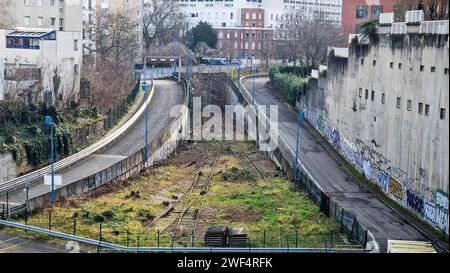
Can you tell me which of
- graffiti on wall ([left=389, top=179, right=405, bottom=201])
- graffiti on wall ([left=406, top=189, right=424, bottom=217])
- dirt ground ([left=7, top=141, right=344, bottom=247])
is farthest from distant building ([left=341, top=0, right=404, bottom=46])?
graffiti on wall ([left=406, top=189, right=424, bottom=217])

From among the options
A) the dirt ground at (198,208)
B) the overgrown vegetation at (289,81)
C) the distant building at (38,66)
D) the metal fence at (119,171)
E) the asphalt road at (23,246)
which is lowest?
the dirt ground at (198,208)

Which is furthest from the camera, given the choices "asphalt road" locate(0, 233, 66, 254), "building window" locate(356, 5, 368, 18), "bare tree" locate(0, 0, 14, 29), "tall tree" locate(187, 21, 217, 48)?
"tall tree" locate(187, 21, 217, 48)

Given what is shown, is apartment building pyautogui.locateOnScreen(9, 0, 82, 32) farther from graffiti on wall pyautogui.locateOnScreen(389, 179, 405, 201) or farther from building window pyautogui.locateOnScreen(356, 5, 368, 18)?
graffiti on wall pyautogui.locateOnScreen(389, 179, 405, 201)

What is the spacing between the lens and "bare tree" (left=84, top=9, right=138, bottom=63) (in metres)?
70.6

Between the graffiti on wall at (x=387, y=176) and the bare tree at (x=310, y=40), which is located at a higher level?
the bare tree at (x=310, y=40)

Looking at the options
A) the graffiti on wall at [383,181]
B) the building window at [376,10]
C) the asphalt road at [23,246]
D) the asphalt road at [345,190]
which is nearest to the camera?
the asphalt road at [23,246]

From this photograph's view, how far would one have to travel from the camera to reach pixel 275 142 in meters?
48.4

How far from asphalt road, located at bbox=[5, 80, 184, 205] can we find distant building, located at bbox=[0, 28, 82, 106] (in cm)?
535

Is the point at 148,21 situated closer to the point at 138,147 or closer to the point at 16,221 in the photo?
the point at 138,147

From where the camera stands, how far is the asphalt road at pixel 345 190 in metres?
28.9

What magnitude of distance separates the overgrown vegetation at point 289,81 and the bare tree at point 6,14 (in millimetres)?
25701

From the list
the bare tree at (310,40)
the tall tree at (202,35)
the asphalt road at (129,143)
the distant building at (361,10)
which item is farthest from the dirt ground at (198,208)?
the tall tree at (202,35)

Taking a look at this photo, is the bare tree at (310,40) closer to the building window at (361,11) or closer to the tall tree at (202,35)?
the building window at (361,11)
